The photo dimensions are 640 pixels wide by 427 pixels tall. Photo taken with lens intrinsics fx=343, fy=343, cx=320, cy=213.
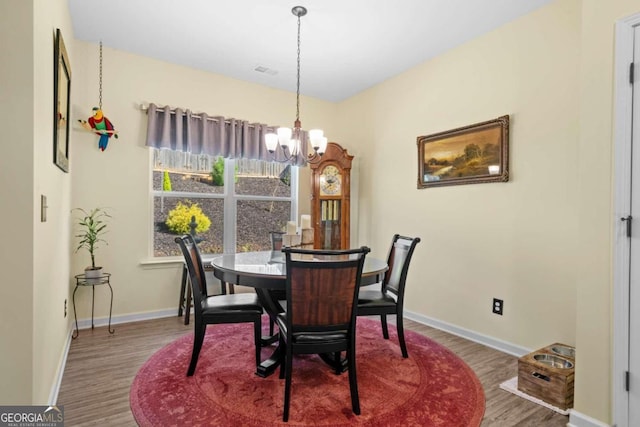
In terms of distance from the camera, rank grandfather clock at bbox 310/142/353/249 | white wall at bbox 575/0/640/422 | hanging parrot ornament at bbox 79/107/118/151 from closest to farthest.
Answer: white wall at bbox 575/0/640/422, hanging parrot ornament at bbox 79/107/118/151, grandfather clock at bbox 310/142/353/249

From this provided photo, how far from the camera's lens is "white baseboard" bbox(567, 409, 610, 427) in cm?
178

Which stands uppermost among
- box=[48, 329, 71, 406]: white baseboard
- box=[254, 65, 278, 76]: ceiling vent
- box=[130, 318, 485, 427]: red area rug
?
box=[254, 65, 278, 76]: ceiling vent

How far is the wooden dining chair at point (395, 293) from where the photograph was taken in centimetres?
262

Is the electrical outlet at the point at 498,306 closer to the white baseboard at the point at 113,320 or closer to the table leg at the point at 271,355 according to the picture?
the table leg at the point at 271,355

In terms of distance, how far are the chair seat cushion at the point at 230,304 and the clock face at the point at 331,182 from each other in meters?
2.07

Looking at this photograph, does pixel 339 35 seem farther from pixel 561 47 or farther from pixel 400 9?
pixel 561 47

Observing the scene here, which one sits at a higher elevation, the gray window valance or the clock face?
the gray window valance

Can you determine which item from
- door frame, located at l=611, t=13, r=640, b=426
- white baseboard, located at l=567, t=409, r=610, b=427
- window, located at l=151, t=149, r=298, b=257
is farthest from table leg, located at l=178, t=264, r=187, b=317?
door frame, located at l=611, t=13, r=640, b=426

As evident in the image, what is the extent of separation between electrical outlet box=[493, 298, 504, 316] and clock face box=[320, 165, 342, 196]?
213 cm

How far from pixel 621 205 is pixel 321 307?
161 cm

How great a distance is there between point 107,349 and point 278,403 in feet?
5.60

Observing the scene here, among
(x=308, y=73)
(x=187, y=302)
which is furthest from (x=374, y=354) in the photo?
(x=308, y=73)

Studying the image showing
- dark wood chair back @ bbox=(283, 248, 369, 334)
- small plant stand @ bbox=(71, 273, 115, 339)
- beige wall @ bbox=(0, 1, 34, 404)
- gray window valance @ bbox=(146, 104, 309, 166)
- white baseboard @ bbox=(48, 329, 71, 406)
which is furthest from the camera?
gray window valance @ bbox=(146, 104, 309, 166)

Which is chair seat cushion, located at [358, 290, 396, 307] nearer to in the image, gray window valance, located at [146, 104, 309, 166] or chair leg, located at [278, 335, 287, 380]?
chair leg, located at [278, 335, 287, 380]
